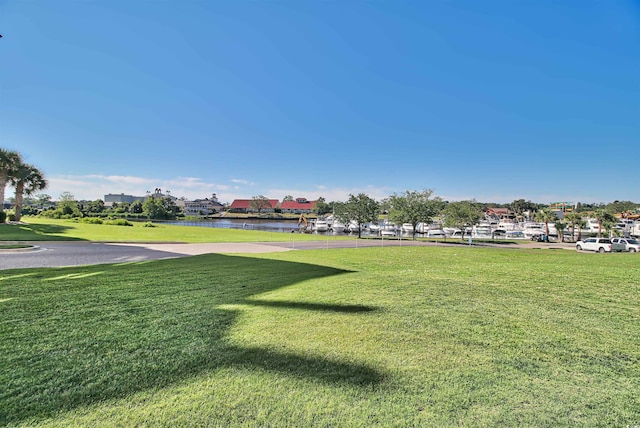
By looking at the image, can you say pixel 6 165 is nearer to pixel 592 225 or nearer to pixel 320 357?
pixel 320 357

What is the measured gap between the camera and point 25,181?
39281 mm

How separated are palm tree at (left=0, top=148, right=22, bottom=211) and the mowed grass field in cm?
4218

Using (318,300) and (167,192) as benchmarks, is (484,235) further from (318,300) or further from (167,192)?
(167,192)

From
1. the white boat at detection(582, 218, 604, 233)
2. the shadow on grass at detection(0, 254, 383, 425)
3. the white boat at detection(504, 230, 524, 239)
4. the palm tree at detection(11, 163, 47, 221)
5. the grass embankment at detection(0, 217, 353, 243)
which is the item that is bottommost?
the white boat at detection(504, 230, 524, 239)

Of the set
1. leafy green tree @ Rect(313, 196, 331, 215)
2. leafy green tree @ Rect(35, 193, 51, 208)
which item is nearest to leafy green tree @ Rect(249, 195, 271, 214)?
leafy green tree @ Rect(313, 196, 331, 215)

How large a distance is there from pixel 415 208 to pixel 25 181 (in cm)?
4840

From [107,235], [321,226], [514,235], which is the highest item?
[321,226]

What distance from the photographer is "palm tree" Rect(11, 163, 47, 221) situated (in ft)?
122

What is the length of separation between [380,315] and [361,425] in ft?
8.14

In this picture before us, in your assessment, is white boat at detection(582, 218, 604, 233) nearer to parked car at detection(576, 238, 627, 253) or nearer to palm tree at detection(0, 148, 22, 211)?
parked car at detection(576, 238, 627, 253)

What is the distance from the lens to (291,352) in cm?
333

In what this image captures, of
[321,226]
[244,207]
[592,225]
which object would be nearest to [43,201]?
[244,207]

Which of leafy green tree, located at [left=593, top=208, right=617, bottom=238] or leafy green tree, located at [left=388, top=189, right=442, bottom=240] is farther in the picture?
leafy green tree, located at [left=593, top=208, right=617, bottom=238]

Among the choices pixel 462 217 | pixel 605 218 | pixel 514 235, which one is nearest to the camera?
pixel 462 217
